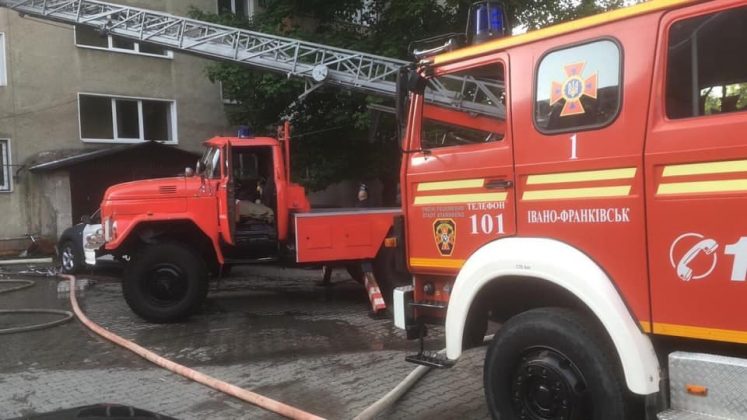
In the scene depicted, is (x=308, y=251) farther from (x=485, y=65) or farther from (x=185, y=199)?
(x=485, y=65)

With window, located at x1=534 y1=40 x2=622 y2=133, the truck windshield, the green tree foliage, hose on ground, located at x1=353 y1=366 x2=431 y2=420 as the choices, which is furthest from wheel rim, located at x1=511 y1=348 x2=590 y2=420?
the green tree foliage

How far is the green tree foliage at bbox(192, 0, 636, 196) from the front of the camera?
43.9ft

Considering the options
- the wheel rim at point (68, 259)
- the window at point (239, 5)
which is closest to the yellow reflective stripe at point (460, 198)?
the wheel rim at point (68, 259)

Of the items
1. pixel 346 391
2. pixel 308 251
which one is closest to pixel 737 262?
pixel 346 391

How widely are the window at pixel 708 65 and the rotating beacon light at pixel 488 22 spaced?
4.96 ft

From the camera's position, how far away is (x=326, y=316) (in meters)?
8.68

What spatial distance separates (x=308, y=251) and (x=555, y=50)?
17.8ft

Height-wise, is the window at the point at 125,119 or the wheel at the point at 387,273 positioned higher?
the window at the point at 125,119

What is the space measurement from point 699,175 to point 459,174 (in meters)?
1.54

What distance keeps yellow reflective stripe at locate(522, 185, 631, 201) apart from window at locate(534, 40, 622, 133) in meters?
0.35

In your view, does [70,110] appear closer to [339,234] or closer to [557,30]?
[339,234]

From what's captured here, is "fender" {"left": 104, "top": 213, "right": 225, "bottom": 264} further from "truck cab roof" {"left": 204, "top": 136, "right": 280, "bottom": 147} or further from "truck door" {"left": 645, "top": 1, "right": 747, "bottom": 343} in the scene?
"truck door" {"left": 645, "top": 1, "right": 747, "bottom": 343}

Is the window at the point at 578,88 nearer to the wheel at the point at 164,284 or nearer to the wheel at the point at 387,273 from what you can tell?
the wheel at the point at 387,273

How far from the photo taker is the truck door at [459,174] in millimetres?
4020
